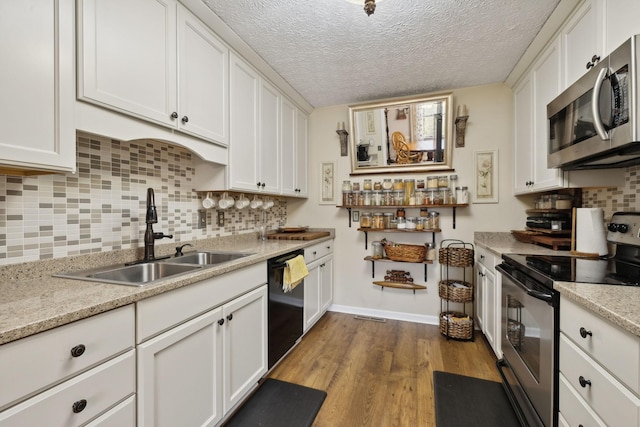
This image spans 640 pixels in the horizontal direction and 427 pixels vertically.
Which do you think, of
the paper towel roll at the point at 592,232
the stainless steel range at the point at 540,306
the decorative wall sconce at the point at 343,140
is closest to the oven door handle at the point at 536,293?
the stainless steel range at the point at 540,306

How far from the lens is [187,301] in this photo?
3.96ft

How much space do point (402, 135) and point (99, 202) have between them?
258 centimetres

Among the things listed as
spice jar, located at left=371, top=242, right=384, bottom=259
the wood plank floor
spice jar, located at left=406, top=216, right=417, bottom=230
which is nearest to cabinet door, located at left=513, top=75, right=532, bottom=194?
spice jar, located at left=406, top=216, right=417, bottom=230

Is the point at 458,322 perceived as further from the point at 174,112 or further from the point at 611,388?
the point at 174,112

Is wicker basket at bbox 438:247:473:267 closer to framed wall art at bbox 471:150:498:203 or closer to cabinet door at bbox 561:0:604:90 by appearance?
framed wall art at bbox 471:150:498:203

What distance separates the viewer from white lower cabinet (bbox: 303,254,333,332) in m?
2.49

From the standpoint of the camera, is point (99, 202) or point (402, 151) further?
point (402, 151)

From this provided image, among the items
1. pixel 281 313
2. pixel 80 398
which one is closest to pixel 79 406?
pixel 80 398

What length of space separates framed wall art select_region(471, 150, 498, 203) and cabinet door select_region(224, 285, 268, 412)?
225cm

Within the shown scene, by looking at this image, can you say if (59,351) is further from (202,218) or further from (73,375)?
(202,218)

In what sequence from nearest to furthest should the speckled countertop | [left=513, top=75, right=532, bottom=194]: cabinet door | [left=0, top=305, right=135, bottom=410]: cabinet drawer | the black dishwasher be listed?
[left=0, top=305, right=135, bottom=410]: cabinet drawer
the speckled countertop
the black dishwasher
[left=513, top=75, right=532, bottom=194]: cabinet door

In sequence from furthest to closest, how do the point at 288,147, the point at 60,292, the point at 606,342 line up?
the point at 288,147 → the point at 60,292 → the point at 606,342

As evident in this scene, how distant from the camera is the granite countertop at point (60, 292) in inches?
28.8

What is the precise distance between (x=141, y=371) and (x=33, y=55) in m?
1.16
